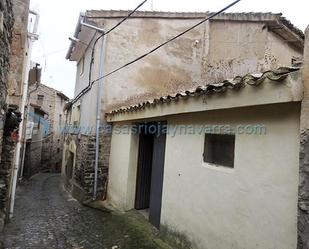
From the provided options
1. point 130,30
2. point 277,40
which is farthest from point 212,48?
point 130,30

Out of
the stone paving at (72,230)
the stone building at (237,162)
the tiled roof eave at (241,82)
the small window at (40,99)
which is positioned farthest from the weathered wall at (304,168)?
the small window at (40,99)

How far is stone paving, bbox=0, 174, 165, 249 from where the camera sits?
6230 mm

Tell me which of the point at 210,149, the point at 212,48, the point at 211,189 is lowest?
the point at 211,189

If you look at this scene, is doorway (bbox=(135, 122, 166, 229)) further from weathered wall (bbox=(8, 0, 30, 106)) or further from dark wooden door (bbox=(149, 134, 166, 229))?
weathered wall (bbox=(8, 0, 30, 106))

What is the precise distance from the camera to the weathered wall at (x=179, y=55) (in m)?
10.2

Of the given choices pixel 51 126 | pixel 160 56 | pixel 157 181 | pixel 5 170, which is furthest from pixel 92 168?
pixel 51 126

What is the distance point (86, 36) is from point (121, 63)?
2.37 m

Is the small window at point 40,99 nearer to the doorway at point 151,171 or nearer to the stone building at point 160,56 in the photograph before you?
the stone building at point 160,56

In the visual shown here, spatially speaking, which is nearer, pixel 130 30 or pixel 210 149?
pixel 210 149

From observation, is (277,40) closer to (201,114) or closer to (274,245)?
(201,114)

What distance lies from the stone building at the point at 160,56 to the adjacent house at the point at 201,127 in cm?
4

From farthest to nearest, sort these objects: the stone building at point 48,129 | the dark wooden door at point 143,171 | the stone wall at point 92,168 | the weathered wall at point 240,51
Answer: the stone building at point 48,129 < the weathered wall at point 240,51 < the stone wall at point 92,168 < the dark wooden door at point 143,171

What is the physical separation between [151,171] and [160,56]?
4304 millimetres

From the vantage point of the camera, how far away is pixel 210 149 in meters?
→ 5.11
